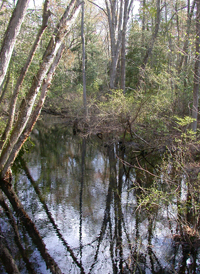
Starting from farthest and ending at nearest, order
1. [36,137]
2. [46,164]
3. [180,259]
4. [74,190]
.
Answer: [36,137] < [46,164] < [74,190] < [180,259]

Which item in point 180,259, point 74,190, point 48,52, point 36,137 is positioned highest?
point 48,52

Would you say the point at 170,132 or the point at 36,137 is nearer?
the point at 170,132

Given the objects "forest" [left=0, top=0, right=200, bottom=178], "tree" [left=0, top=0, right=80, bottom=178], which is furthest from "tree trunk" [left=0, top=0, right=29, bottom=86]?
"tree" [left=0, top=0, right=80, bottom=178]

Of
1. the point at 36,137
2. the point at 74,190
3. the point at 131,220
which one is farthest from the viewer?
the point at 36,137

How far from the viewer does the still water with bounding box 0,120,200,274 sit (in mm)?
4930

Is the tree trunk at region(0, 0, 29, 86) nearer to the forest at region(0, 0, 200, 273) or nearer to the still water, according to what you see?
the forest at region(0, 0, 200, 273)

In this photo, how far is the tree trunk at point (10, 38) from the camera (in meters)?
5.52

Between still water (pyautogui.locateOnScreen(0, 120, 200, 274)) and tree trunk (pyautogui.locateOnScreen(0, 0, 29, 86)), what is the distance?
137 inches

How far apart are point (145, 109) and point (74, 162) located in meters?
4.15

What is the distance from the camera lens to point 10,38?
563 centimetres

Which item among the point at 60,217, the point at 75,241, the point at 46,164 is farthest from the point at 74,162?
the point at 75,241

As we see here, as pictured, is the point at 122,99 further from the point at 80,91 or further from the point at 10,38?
the point at 80,91

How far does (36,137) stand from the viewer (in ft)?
60.8

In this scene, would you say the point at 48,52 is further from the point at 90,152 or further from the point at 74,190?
the point at 90,152
